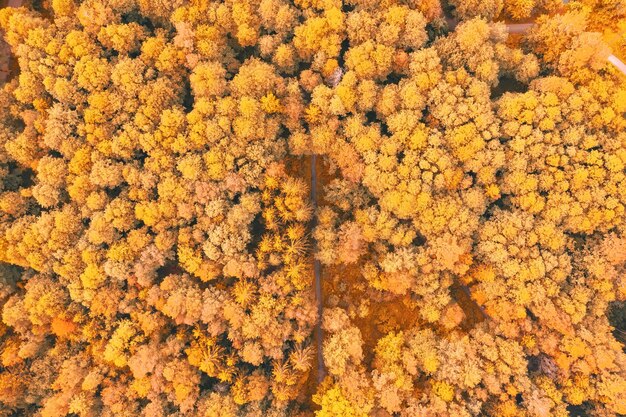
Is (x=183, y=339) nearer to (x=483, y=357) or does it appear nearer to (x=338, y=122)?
(x=338, y=122)

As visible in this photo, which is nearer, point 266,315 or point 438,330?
point 266,315

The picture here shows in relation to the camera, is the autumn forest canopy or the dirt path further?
the dirt path

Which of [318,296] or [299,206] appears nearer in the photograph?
[299,206]

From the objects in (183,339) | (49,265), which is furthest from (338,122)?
(49,265)

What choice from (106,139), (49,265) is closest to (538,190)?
(106,139)

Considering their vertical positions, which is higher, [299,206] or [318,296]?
[299,206]

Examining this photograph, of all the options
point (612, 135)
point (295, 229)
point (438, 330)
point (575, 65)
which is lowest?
point (438, 330)

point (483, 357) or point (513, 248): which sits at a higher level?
point (513, 248)
